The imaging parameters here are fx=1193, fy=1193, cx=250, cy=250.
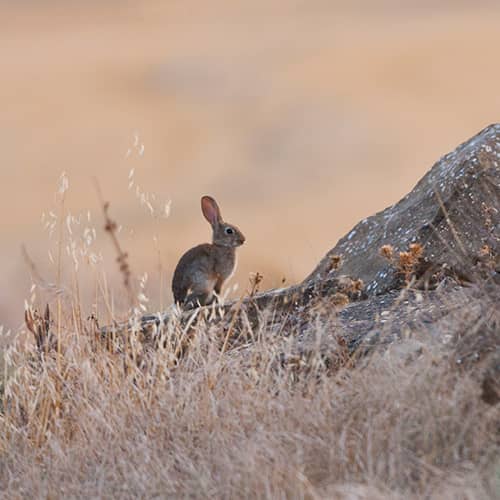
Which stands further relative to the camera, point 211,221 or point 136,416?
point 211,221

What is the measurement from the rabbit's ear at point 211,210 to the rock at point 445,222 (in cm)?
125

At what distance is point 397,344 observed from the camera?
19.3ft

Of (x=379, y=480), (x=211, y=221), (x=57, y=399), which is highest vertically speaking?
(x=211, y=221)

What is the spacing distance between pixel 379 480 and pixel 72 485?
4.91 ft

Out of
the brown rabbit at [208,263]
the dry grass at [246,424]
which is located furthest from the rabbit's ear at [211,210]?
the dry grass at [246,424]

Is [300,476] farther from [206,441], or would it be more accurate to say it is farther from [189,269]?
[189,269]

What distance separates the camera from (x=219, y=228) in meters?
10.1

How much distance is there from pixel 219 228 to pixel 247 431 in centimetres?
484

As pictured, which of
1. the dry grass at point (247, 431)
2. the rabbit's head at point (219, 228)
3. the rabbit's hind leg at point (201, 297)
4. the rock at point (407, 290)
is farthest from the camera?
the rabbit's head at point (219, 228)

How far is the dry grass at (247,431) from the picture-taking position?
4.58m

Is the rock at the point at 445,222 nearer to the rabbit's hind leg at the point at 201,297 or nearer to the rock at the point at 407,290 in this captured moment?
the rock at the point at 407,290

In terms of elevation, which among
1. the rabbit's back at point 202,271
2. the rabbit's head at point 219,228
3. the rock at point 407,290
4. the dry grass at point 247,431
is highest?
the rabbit's head at point 219,228

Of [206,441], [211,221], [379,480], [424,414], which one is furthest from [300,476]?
[211,221]

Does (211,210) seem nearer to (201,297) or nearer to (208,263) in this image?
(208,263)
